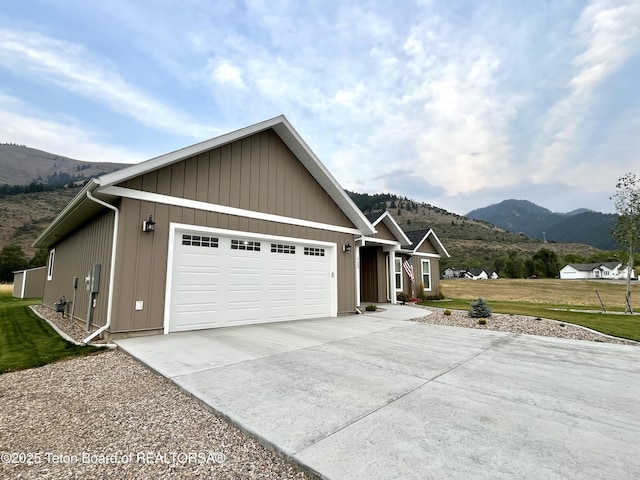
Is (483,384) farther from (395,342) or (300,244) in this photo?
(300,244)

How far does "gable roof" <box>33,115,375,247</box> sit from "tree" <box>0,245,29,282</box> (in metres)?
31.4

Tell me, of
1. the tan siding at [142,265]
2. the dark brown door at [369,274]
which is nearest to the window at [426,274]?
the dark brown door at [369,274]

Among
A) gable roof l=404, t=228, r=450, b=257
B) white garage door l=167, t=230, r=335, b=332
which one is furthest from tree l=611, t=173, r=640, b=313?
white garage door l=167, t=230, r=335, b=332

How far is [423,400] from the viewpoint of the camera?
124 inches

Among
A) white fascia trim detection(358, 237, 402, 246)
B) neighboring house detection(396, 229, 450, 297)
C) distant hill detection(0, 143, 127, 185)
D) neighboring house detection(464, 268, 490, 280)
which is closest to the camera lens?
white fascia trim detection(358, 237, 402, 246)

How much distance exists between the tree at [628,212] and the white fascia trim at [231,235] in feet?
37.8

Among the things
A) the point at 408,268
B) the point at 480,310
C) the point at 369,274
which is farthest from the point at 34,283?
the point at 480,310

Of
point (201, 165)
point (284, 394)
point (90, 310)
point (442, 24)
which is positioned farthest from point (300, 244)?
point (442, 24)

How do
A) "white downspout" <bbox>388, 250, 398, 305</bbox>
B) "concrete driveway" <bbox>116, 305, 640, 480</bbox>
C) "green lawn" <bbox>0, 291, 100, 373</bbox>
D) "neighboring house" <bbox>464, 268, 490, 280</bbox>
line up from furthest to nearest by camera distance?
"neighboring house" <bbox>464, 268, 490, 280</bbox> < "white downspout" <bbox>388, 250, 398, 305</bbox> < "green lawn" <bbox>0, 291, 100, 373</bbox> < "concrete driveway" <bbox>116, 305, 640, 480</bbox>

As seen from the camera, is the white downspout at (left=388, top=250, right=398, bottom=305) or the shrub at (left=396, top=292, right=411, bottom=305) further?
the white downspout at (left=388, top=250, right=398, bottom=305)

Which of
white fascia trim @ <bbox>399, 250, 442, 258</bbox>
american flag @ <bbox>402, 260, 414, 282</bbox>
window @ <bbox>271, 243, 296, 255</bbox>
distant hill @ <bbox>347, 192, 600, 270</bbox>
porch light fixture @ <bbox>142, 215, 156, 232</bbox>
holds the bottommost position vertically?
american flag @ <bbox>402, 260, 414, 282</bbox>

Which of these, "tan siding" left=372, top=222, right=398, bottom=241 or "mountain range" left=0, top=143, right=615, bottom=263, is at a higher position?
"mountain range" left=0, top=143, right=615, bottom=263

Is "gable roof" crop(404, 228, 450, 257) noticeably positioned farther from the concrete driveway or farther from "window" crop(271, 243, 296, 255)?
the concrete driveway

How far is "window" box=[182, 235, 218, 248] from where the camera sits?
275 inches
